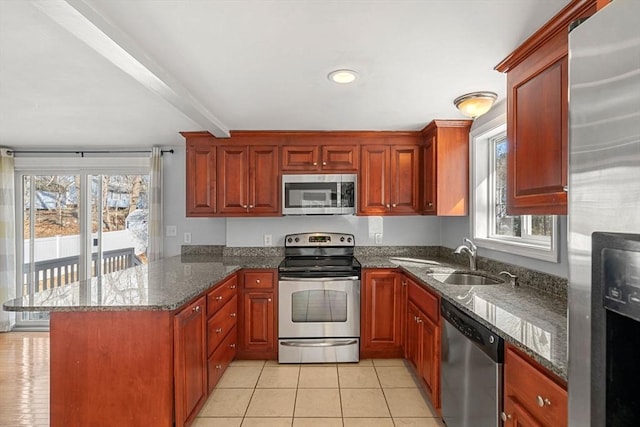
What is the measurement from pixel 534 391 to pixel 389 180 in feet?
7.86

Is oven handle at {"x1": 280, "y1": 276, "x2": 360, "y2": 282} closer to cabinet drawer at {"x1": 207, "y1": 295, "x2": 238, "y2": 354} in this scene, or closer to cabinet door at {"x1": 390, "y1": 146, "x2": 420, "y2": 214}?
cabinet drawer at {"x1": 207, "y1": 295, "x2": 238, "y2": 354}

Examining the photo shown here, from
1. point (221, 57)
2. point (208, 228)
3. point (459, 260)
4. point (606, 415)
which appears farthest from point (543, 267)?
point (208, 228)

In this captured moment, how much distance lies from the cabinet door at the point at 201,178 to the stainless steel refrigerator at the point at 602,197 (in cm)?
311

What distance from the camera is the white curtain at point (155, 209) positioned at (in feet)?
12.7

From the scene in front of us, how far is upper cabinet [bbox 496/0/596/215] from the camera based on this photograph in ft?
4.54

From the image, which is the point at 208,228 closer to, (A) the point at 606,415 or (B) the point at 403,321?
(B) the point at 403,321

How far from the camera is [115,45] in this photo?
4.91 ft

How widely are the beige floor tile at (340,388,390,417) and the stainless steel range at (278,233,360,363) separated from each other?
19.1 inches

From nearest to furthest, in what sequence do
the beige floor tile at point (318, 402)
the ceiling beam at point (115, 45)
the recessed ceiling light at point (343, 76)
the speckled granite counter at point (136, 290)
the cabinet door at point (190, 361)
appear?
the ceiling beam at point (115, 45) < the speckled granite counter at point (136, 290) < the cabinet door at point (190, 361) < the recessed ceiling light at point (343, 76) < the beige floor tile at point (318, 402)

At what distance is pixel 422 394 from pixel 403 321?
639 millimetres

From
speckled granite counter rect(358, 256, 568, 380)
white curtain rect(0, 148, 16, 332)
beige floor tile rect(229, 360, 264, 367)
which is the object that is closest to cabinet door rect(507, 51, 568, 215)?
speckled granite counter rect(358, 256, 568, 380)

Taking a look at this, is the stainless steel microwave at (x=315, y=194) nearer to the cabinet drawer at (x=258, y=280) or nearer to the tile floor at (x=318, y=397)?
the cabinet drawer at (x=258, y=280)

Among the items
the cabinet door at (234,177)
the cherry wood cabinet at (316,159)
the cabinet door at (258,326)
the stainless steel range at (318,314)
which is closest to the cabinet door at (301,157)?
the cherry wood cabinet at (316,159)

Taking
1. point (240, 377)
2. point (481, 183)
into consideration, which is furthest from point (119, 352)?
point (481, 183)
